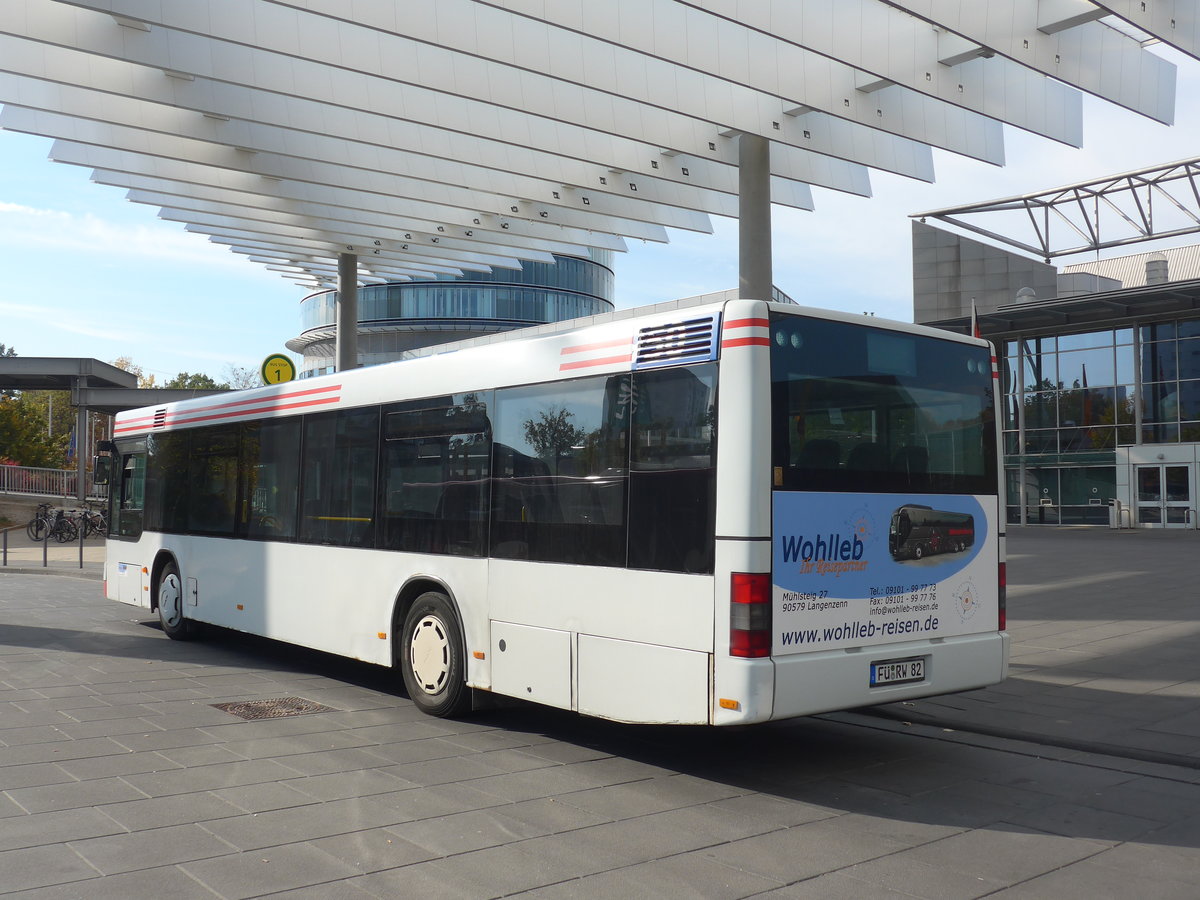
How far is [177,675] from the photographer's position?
33.8 feet

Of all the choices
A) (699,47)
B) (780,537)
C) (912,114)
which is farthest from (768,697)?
(912,114)

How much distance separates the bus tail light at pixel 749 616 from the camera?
602 centimetres

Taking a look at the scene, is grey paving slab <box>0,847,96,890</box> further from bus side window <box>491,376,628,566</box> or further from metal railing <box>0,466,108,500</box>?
metal railing <box>0,466,108,500</box>

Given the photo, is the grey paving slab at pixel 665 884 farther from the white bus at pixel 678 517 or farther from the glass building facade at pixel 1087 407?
the glass building facade at pixel 1087 407

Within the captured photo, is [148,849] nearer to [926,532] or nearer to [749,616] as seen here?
[749,616]

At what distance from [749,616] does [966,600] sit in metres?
2.03

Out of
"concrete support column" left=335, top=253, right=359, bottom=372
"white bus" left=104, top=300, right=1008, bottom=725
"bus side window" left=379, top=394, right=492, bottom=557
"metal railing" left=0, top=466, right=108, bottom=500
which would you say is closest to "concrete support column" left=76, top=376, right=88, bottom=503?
"metal railing" left=0, top=466, right=108, bottom=500

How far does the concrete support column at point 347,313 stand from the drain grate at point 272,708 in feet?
53.9

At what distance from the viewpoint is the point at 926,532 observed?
23.2 ft

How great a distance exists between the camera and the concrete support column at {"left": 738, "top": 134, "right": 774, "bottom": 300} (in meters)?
16.8

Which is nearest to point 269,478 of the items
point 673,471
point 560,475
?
point 560,475

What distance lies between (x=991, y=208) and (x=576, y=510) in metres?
37.4

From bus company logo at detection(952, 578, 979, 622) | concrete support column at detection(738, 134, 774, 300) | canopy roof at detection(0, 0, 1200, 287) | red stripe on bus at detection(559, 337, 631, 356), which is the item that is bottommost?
bus company logo at detection(952, 578, 979, 622)

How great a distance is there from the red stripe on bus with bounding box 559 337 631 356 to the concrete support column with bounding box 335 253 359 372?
18032 mm
